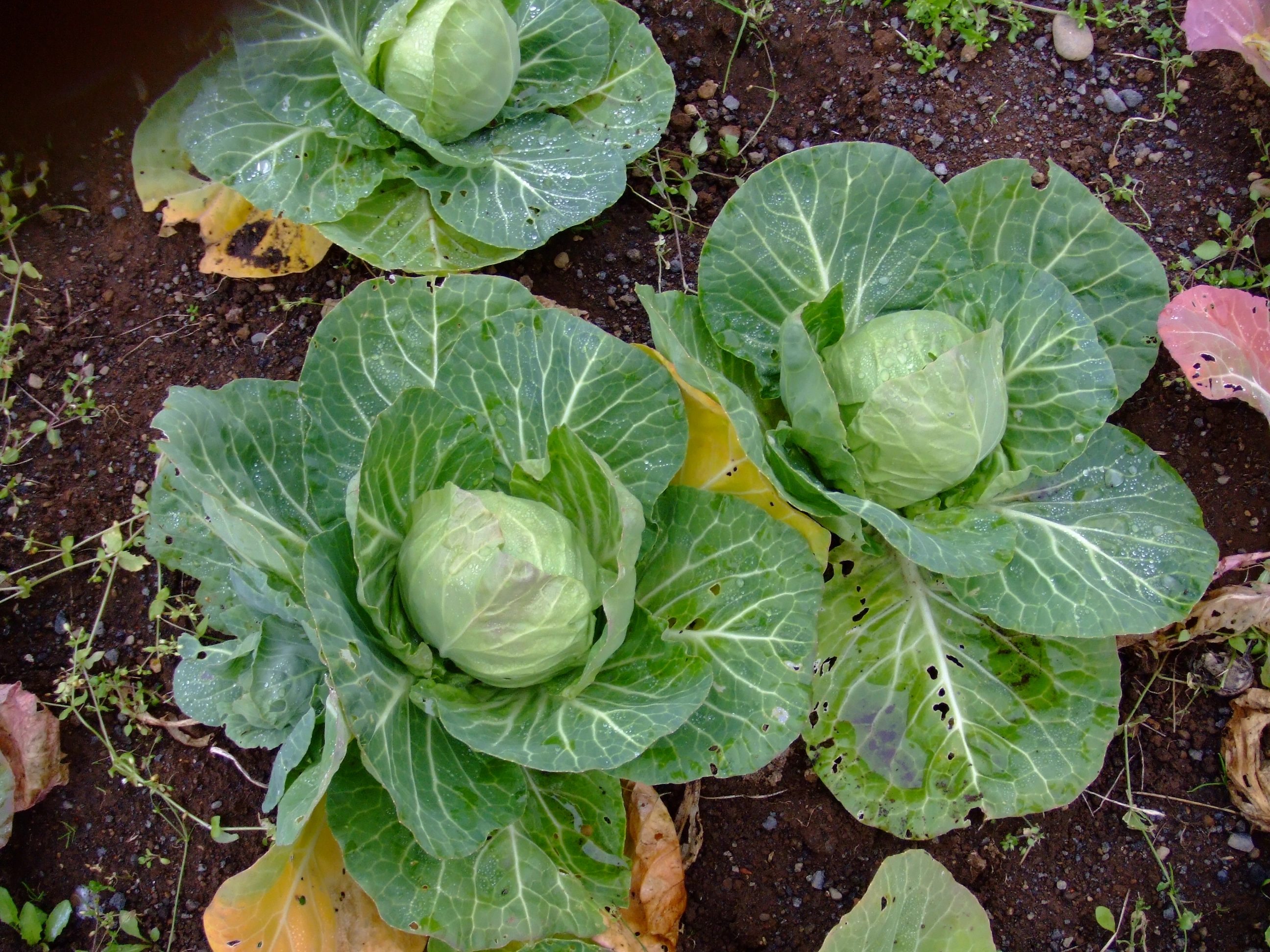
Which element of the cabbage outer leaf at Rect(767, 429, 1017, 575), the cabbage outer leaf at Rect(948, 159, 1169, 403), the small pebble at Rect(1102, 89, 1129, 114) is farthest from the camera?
the small pebble at Rect(1102, 89, 1129, 114)

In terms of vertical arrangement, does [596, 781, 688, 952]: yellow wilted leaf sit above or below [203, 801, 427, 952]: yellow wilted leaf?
below

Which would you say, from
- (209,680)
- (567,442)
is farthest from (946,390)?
(209,680)

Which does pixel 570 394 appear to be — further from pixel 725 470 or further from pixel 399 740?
pixel 399 740

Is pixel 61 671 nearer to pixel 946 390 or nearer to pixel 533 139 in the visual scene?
pixel 533 139

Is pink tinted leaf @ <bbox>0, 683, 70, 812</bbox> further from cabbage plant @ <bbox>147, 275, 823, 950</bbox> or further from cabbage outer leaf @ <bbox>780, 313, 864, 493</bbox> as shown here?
cabbage outer leaf @ <bbox>780, 313, 864, 493</bbox>

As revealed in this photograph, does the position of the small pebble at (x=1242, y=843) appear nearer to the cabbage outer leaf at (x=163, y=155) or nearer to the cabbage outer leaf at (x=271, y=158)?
the cabbage outer leaf at (x=271, y=158)

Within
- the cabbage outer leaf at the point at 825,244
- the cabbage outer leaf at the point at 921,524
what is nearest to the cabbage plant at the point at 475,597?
the cabbage outer leaf at the point at 921,524

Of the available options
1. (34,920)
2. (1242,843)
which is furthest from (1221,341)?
(34,920)

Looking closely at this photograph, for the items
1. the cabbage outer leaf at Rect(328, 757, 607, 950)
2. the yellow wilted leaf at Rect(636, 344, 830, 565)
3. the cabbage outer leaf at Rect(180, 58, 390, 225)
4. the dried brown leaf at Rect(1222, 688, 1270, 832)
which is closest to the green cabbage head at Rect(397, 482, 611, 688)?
the cabbage outer leaf at Rect(328, 757, 607, 950)
